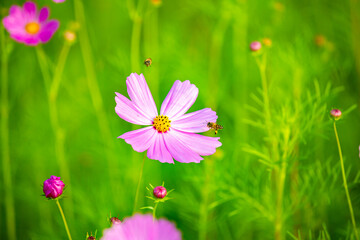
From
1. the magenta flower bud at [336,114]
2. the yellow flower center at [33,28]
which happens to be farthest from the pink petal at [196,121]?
the yellow flower center at [33,28]

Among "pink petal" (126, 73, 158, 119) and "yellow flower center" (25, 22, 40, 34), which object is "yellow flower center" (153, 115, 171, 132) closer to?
"pink petal" (126, 73, 158, 119)

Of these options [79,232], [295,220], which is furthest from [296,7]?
[79,232]

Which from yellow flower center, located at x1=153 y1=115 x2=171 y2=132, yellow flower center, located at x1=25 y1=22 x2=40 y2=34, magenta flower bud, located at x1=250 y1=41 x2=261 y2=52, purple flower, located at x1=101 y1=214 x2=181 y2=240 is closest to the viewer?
purple flower, located at x1=101 y1=214 x2=181 y2=240

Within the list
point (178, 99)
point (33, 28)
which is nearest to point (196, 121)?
point (178, 99)

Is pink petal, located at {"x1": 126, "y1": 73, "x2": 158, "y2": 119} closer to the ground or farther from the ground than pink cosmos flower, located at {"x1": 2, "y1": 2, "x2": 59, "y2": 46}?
closer to the ground

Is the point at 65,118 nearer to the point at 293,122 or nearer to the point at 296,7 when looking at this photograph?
the point at 293,122

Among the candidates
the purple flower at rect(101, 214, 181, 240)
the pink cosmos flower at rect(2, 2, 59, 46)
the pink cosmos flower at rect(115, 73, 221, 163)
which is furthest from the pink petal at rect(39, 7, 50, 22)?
the purple flower at rect(101, 214, 181, 240)

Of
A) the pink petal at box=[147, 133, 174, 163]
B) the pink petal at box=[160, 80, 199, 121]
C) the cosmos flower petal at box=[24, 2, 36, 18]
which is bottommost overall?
the pink petal at box=[147, 133, 174, 163]

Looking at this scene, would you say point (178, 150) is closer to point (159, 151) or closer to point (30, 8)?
point (159, 151)
